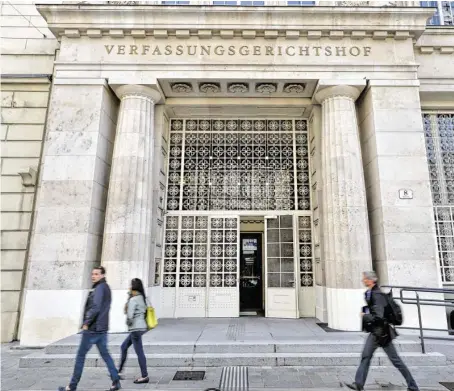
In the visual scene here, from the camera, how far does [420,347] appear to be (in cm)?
646

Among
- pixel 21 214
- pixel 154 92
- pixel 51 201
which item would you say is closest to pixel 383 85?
pixel 154 92

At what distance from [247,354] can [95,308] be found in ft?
9.94

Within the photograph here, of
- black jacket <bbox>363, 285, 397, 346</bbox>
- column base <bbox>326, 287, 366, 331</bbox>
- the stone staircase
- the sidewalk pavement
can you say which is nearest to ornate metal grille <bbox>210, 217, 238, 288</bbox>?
column base <bbox>326, 287, 366, 331</bbox>

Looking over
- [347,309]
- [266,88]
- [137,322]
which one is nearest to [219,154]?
[266,88]

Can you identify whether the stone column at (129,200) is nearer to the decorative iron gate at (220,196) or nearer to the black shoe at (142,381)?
the decorative iron gate at (220,196)

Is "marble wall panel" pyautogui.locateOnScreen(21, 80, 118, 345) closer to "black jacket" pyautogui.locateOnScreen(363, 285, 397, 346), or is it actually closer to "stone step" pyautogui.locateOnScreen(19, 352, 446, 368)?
"stone step" pyautogui.locateOnScreen(19, 352, 446, 368)

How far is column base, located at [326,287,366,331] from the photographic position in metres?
7.78

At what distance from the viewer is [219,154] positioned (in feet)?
34.3

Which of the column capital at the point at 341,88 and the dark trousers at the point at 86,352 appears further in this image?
the column capital at the point at 341,88

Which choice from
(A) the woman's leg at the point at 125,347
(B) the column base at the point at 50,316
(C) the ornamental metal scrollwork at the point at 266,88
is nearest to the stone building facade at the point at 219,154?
(B) the column base at the point at 50,316

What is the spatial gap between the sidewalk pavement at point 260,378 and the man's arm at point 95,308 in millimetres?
1249

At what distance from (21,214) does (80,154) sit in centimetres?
246

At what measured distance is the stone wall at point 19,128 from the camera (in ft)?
28.5


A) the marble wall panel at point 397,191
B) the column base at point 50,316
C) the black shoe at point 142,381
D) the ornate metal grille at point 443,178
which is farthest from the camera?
the ornate metal grille at point 443,178
